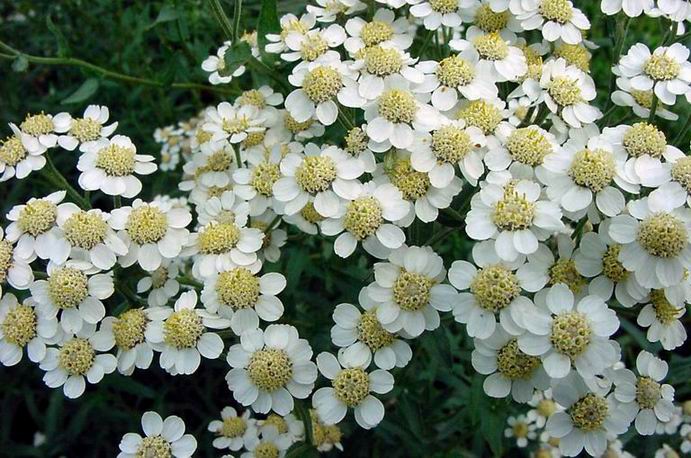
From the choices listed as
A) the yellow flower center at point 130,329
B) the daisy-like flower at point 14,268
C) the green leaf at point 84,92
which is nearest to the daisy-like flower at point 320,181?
the yellow flower center at point 130,329

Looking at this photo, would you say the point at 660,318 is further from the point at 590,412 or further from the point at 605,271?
the point at 590,412

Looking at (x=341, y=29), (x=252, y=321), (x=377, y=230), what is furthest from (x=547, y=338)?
(x=341, y=29)

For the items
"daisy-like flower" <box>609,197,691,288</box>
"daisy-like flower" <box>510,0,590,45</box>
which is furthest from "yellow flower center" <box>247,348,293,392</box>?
"daisy-like flower" <box>510,0,590,45</box>

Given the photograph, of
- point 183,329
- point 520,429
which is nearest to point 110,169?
point 183,329

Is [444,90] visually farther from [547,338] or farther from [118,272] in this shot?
[118,272]

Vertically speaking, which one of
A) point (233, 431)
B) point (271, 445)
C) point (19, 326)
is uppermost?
point (19, 326)
